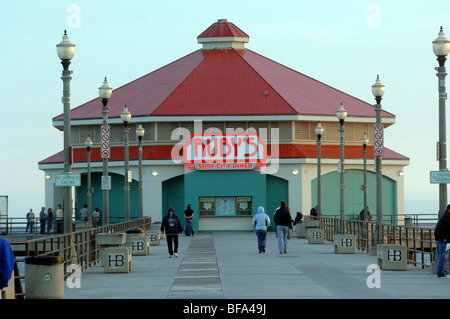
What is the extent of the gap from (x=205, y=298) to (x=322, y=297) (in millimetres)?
2247

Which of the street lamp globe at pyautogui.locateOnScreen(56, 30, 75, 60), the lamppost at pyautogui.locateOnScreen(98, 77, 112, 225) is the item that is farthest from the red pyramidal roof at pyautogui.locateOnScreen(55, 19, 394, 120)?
the street lamp globe at pyautogui.locateOnScreen(56, 30, 75, 60)

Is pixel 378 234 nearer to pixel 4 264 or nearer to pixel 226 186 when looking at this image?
pixel 4 264

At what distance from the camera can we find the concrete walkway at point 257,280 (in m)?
20.0

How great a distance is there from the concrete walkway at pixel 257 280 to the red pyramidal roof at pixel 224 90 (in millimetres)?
35557

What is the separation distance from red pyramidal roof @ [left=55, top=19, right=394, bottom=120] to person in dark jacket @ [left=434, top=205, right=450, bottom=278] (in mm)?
44756

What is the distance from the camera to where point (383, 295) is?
1953 cm

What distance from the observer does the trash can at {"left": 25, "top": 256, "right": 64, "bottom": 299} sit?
763 inches

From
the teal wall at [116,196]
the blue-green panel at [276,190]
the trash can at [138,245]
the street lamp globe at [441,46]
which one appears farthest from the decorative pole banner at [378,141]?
the teal wall at [116,196]

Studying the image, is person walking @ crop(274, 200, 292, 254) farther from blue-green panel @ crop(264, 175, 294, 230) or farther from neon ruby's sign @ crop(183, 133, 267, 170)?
blue-green panel @ crop(264, 175, 294, 230)

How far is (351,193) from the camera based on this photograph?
70.8 metres

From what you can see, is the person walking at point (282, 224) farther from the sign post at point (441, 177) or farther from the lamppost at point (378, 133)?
the sign post at point (441, 177)

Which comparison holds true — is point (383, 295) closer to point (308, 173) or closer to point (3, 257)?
point (3, 257)
